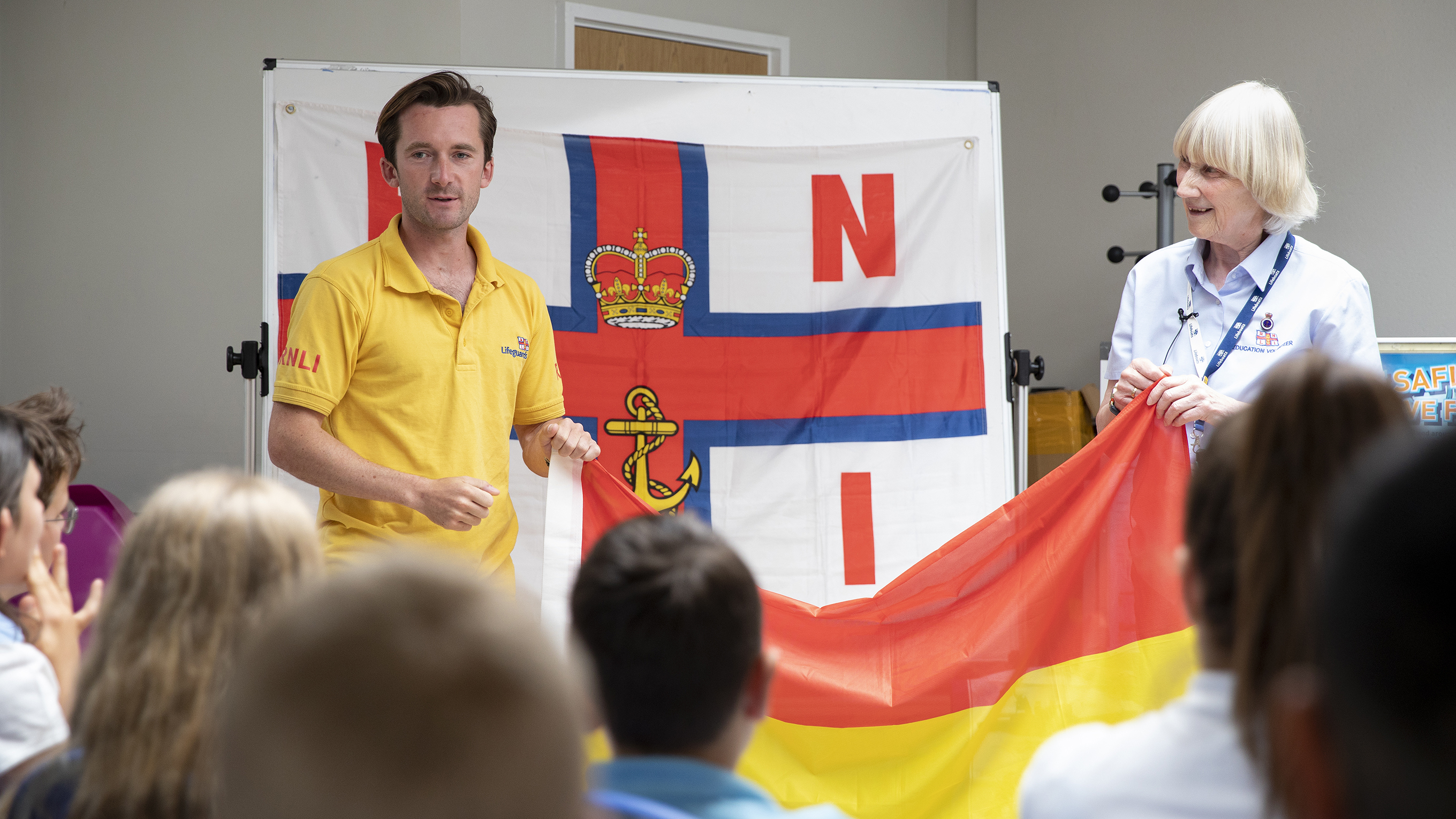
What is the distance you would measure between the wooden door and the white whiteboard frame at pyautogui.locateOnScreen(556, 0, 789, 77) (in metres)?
0.02

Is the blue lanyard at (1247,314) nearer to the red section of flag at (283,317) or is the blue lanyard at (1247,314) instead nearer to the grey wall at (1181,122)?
the red section of flag at (283,317)

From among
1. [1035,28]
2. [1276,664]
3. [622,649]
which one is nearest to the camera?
[1276,664]

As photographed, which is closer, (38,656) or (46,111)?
(38,656)

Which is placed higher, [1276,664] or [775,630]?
[1276,664]

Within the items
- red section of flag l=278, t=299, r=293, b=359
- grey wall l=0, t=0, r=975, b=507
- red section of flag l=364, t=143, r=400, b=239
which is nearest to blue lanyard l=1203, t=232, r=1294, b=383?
red section of flag l=364, t=143, r=400, b=239

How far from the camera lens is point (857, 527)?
295cm

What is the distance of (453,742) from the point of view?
46cm

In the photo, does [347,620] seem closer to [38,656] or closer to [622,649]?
[622,649]

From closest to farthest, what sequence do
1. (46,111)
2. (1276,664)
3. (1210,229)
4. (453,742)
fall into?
1. (453,742)
2. (1276,664)
3. (1210,229)
4. (46,111)

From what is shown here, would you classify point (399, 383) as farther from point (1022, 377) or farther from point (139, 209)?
point (139, 209)

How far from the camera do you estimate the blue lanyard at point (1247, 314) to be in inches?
77.1

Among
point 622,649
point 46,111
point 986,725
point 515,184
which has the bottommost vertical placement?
point 986,725

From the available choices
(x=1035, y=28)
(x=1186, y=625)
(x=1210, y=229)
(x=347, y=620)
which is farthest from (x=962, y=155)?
(x=347, y=620)

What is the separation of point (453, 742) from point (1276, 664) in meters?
0.52
